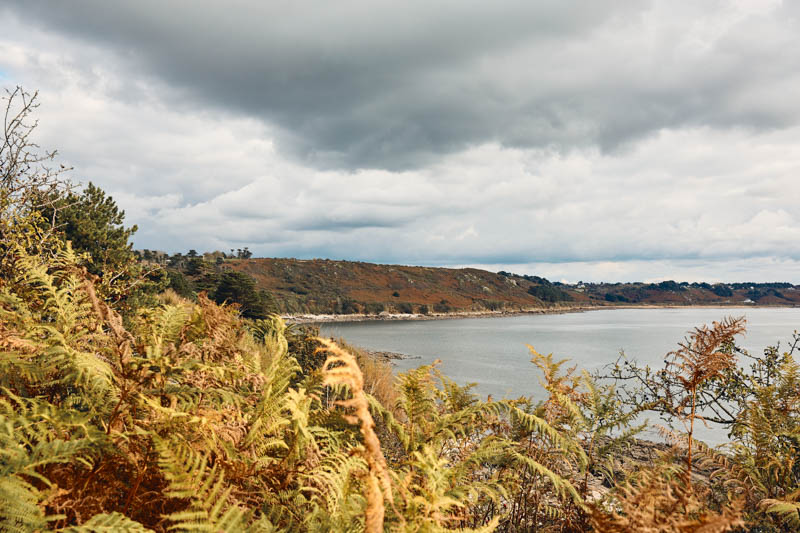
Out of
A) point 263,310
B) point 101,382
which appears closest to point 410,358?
point 263,310

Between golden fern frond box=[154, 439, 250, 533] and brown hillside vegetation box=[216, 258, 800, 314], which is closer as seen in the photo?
golden fern frond box=[154, 439, 250, 533]

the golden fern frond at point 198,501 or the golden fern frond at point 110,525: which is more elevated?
the golden fern frond at point 198,501

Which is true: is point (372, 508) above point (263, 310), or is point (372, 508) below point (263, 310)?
above

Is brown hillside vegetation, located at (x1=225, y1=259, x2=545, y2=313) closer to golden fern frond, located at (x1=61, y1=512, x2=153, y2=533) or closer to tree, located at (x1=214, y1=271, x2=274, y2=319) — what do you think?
tree, located at (x1=214, y1=271, x2=274, y2=319)

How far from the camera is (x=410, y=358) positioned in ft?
88.3

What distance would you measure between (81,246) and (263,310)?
11.4 meters

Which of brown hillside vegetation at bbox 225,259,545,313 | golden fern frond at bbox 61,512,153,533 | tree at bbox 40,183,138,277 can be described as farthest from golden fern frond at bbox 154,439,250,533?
brown hillside vegetation at bbox 225,259,545,313

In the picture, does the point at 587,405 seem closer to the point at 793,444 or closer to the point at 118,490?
the point at 793,444

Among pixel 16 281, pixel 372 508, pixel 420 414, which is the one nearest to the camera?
pixel 372 508

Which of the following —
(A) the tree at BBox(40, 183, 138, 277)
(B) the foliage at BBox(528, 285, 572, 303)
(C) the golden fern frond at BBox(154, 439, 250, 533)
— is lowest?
(B) the foliage at BBox(528, 285, 572, 303)

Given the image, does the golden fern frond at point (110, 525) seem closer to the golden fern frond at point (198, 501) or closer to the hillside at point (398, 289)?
the golden fern frond at point (198, 501)

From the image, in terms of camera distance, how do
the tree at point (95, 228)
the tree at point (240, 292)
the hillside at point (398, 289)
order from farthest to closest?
the hillside at point (398, 289), the tree at point (240, 292), the tree at point (95, 228)

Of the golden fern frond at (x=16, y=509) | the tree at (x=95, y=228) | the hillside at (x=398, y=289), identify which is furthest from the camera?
the hillside at (x=398, y=289)

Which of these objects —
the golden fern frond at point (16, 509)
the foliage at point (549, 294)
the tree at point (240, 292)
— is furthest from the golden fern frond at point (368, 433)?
the foliage at point (549, 294)
